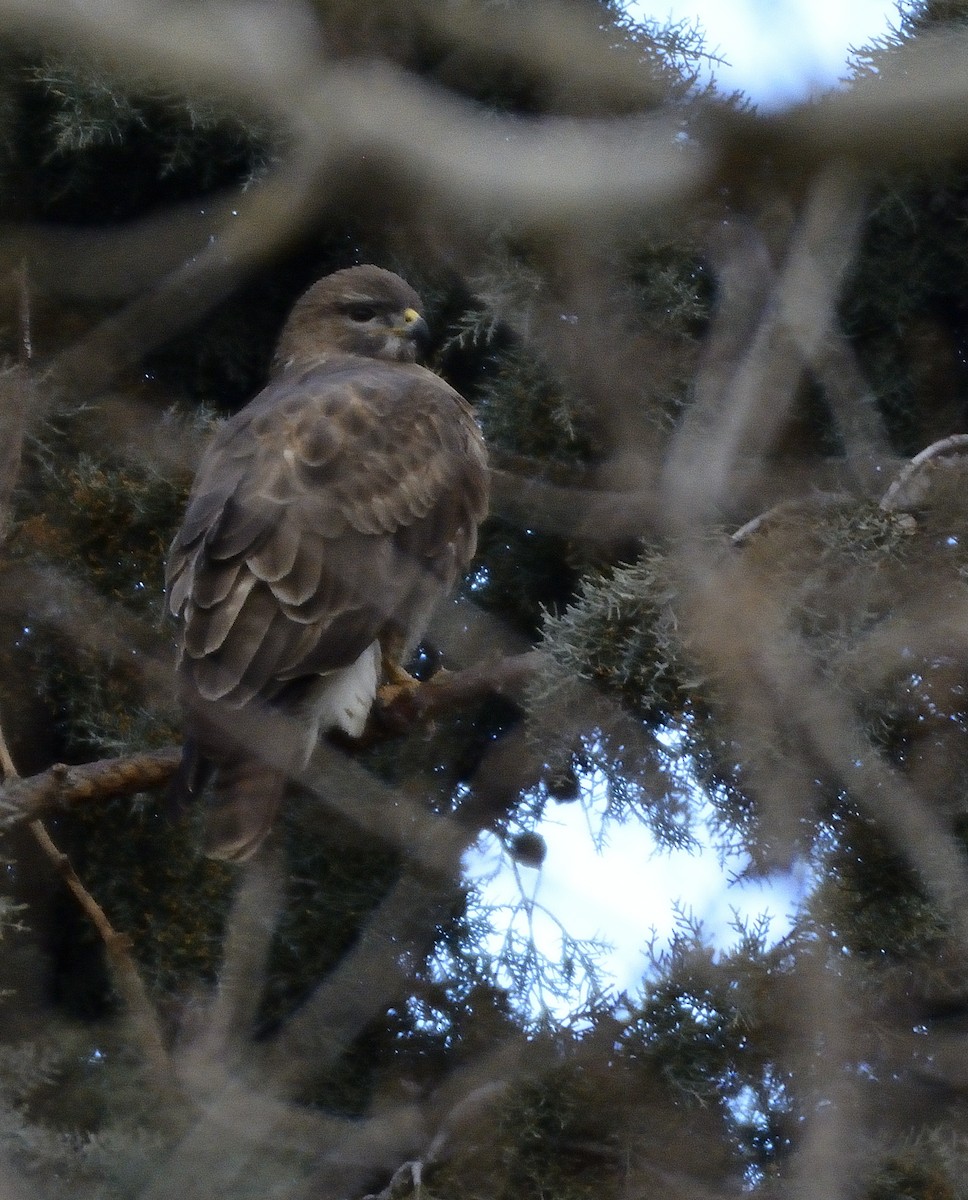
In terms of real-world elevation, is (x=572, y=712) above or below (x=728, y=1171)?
above

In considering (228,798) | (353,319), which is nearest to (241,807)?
(228,798)

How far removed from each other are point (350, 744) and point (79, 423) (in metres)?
0.82

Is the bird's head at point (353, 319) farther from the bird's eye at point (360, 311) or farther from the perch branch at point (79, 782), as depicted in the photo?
the perch branch at point (79, 782)

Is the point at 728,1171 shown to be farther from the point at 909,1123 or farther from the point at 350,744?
the point at 350,744

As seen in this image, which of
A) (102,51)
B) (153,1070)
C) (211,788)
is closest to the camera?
(102,51)

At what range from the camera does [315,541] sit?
9.72 ft

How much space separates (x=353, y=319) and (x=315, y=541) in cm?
78

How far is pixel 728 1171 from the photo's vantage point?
96.0 inches

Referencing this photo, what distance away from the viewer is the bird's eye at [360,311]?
354cm

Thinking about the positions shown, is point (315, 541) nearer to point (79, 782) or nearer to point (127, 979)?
point (79, 782)

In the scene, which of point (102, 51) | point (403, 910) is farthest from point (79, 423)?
point (102, 51)

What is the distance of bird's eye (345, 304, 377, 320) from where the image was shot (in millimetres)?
3535

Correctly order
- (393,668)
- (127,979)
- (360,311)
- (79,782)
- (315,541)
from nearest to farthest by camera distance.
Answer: (127,979) < (79,782) < (315,541) < (393,668) < (360,311)

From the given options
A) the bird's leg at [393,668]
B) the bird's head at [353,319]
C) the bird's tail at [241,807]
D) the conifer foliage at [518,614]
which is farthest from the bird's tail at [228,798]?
the bird's head at [353,319]
